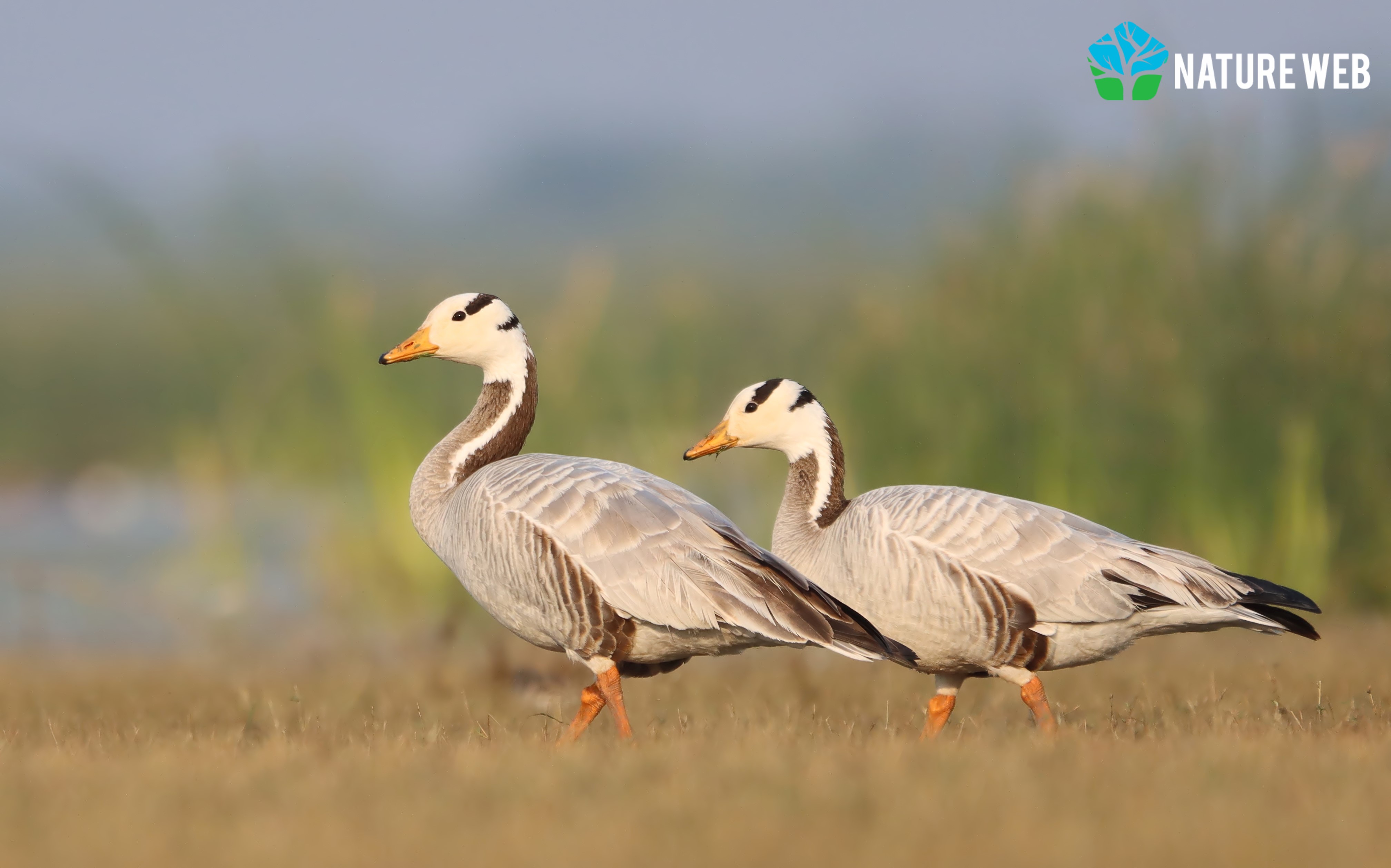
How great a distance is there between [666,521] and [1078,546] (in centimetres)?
188

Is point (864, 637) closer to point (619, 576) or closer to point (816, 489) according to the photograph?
point (619, 576)

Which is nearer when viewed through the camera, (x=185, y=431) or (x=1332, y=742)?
(x=1332, y=742)

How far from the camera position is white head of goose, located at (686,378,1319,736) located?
6648mm

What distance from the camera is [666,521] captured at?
21.7ft

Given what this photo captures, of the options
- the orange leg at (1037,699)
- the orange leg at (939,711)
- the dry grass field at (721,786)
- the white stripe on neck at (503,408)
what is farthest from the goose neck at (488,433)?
the orange leg at (1037,699)

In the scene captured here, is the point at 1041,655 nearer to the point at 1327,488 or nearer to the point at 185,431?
the point at 1327,488

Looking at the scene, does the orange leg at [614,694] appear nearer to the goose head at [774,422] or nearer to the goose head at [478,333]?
the goose head at [774,422]

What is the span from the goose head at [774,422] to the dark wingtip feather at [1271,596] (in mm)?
2263

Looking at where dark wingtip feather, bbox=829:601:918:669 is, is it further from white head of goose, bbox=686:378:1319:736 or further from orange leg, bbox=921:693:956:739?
orange leg, bbox=921:693:956:739

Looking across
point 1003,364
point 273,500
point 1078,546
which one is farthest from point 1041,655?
point 273,500

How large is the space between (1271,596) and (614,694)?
9.54ft

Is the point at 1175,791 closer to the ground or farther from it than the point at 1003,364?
closer to the ground

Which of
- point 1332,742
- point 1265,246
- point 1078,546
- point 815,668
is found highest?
point 1265,246

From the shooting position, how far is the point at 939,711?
23.0 feet
